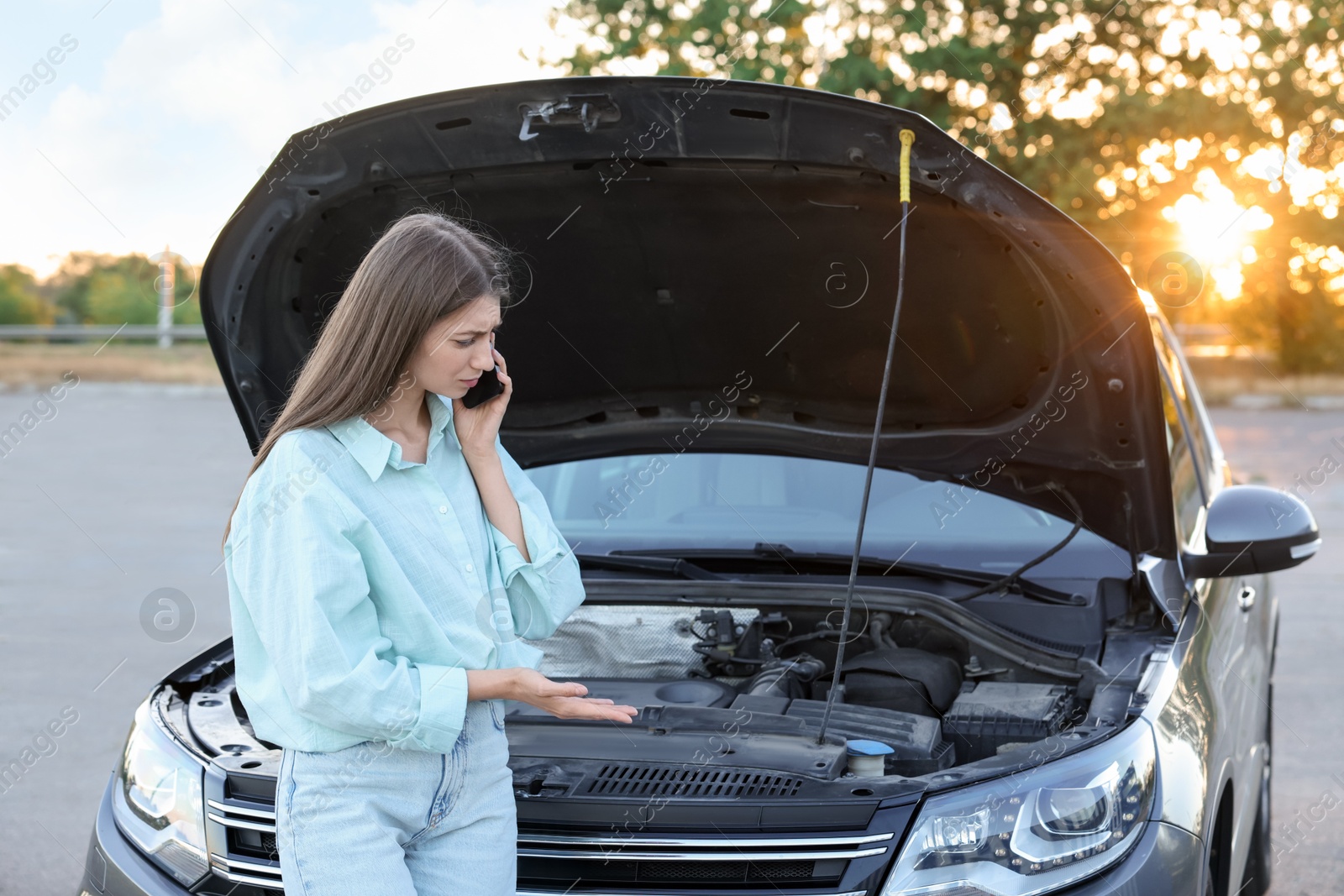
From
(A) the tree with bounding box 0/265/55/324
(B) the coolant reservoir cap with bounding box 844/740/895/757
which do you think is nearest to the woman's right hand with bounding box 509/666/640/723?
(B) the coolant reservoir cap with bounding box 844/740/895/757

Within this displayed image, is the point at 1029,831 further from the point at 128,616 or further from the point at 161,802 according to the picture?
the point at 128,616

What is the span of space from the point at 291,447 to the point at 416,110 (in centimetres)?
107

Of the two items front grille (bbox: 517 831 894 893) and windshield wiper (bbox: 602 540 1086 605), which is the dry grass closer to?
windshield wiper (bbox: 602 540 1086 605)

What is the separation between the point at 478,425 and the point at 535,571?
0.82 feet

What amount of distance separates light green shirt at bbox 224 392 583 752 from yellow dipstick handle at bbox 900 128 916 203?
109 cm

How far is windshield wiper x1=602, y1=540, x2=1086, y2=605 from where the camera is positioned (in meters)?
3.03

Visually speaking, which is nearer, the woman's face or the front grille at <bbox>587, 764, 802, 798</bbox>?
the woman's face

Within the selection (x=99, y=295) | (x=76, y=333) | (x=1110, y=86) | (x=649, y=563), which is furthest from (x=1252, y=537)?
(x=99, y=295)

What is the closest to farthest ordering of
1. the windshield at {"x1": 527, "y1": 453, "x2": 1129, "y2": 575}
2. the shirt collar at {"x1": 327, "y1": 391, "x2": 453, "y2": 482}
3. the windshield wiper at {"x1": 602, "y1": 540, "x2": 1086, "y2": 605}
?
the shirt collar at {"x1": 327, "y1": 391, "x2": 453, "y2": 482} < the windshield wiper at {"x1": 602, "y1": 540, "x2": 1086, "y2": 605} < the windshield at {"x1": 527, "y1": 453, "x2": 1129, "y2": 575}

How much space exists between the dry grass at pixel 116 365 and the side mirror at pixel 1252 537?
1972 cm

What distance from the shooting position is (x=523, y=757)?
2246 millimetres

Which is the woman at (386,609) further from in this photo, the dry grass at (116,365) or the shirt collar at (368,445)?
the dry grass at (116,365)

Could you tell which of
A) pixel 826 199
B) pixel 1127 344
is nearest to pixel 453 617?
pixel 826 199

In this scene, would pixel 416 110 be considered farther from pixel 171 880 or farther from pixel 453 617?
pixel 171 880
